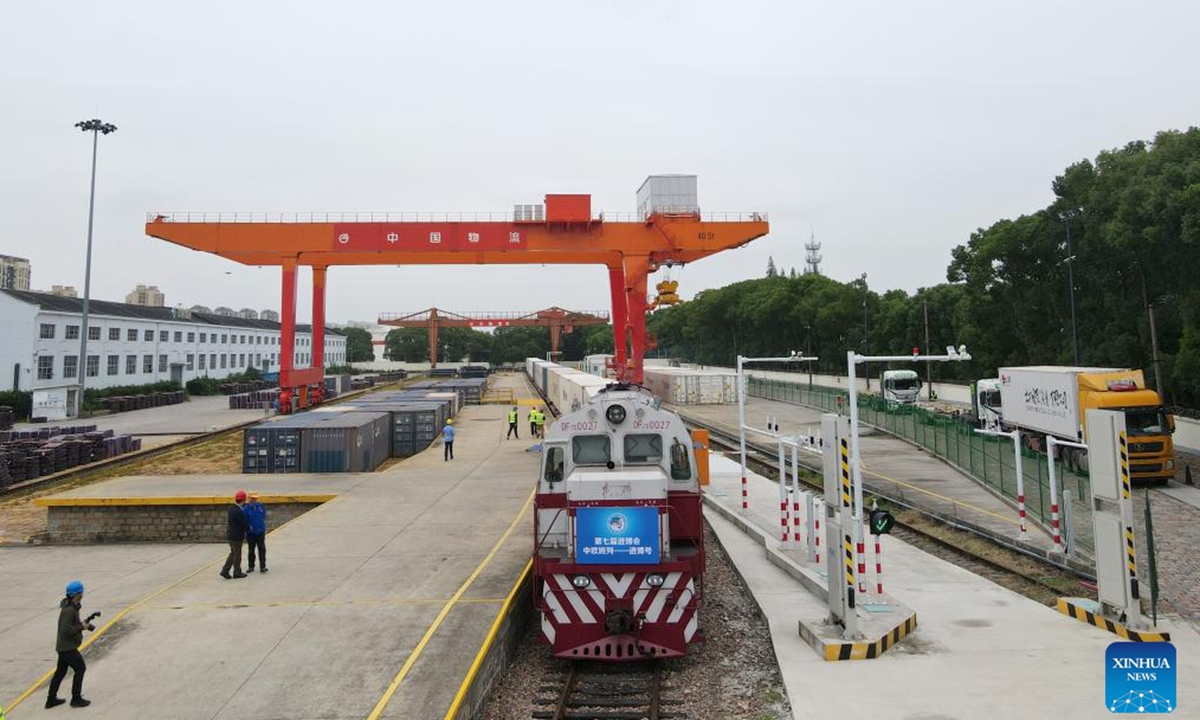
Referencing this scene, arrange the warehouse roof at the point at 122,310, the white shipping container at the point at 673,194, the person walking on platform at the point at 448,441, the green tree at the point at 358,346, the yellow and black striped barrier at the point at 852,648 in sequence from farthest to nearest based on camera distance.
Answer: the green tree at the point at 358,346 < the warehouse roof at the point at 122,310 < the white shipping container at the point at 673,194 < the person walking on platform at the point at 448,441 < the yellow and black striped barrier at the point at 852,648

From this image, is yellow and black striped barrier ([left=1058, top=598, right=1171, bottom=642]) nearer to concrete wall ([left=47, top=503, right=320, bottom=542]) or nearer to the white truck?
concrete wall ([left=47, top=503, right=320, bottom=542])

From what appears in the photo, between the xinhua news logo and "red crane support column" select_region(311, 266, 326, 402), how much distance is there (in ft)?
112

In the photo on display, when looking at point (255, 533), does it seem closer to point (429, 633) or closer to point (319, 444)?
point (429, 633)

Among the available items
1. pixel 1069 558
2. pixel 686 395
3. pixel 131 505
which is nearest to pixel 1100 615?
pixel 1069 558

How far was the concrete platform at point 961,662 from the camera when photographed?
6469 mm

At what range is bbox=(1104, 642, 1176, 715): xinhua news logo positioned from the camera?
6.08 meters

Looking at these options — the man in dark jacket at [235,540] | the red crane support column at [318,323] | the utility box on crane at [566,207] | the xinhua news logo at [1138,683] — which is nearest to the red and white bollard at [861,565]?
the xinhua news logo at [1138,683]

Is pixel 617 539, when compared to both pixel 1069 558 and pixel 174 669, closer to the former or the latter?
pixel 174 669

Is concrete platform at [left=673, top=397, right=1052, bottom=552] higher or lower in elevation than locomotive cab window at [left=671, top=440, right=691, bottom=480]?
lower

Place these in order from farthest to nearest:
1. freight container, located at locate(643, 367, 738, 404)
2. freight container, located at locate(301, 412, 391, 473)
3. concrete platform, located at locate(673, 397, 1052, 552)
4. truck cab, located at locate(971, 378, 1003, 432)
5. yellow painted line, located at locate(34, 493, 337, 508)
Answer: freight container, located at locate(643, 367, 738, 404), truck cab, located at locate(971, 378, 1003, 432), freight container, located at locate(301, 412, 391, 473), yellow painted line, located at locate(34, 493, 337, 508), concrete platform, located at locate(673, 397, 1052, 552)

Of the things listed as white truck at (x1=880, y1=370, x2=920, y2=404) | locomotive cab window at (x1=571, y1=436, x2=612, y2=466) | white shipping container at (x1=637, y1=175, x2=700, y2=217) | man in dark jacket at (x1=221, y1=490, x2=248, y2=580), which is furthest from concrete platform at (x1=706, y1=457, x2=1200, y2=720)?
white truck at (x1=880, y1=370, x2=920, y2=404)

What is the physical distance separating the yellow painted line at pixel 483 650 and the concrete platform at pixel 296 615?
91 millimetres

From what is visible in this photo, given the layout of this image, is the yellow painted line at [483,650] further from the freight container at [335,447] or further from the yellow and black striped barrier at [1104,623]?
the freight container at [335,447]

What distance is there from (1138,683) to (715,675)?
4.17m
